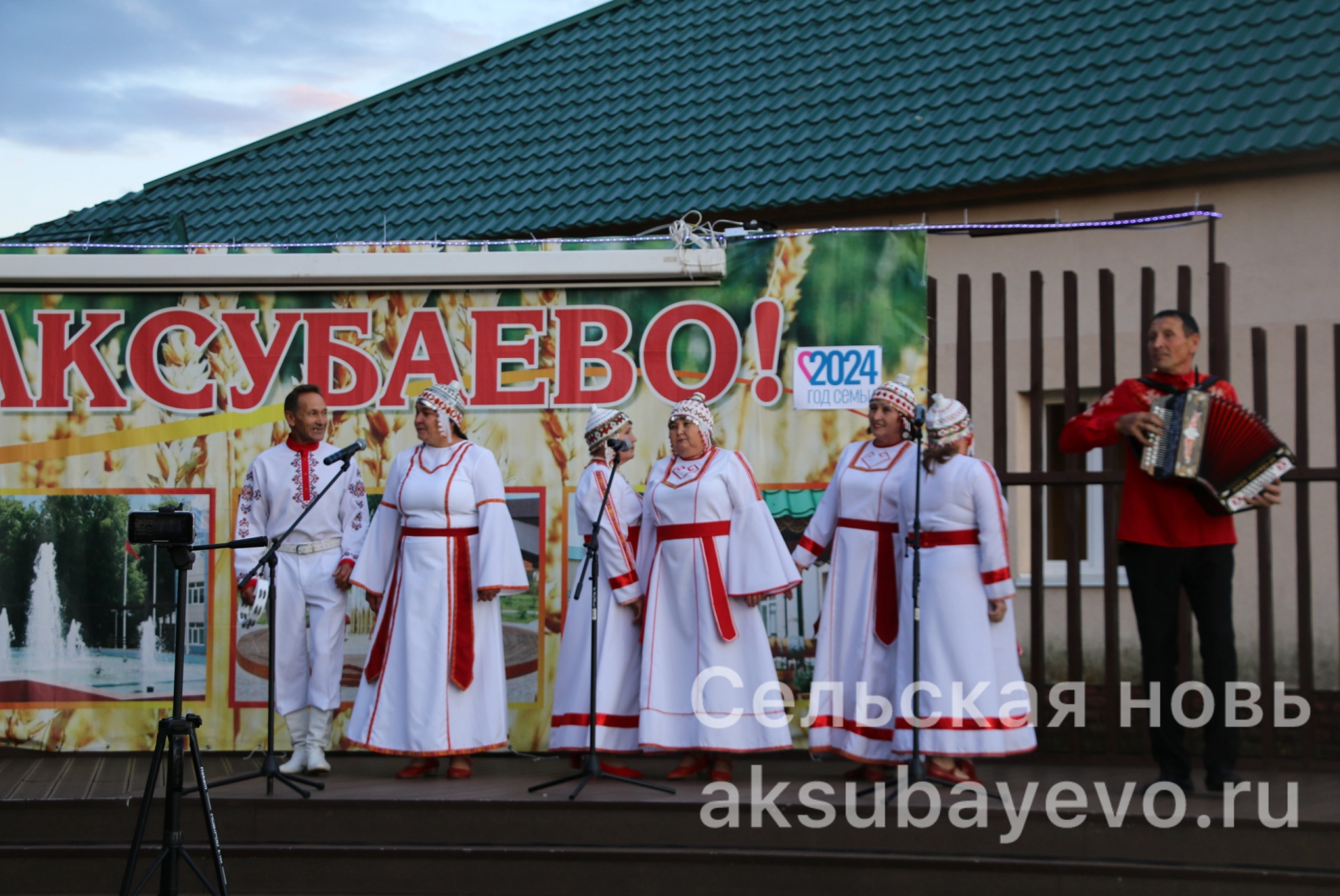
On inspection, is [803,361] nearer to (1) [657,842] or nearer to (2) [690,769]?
(2) [690,769]

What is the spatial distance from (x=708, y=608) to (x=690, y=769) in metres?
0.80

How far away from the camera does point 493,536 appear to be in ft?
23.7

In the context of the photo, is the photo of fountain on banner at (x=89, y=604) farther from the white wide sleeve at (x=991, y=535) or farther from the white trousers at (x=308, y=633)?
the white wide sleeve at (x=991, y=535)

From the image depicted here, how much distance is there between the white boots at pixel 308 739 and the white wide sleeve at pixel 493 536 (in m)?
1.09

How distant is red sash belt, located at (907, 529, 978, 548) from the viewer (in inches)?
269

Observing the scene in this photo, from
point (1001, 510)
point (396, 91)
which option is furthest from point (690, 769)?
A: point (396, 91)

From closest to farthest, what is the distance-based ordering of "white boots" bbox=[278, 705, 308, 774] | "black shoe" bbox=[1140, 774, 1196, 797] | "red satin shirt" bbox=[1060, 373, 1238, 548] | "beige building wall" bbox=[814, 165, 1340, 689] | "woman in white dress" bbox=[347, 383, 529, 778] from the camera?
1. "red satin shirt" bbox=[1060, 373, 1238, 548]
2. "black shoe" bbox=[1140, 774, 1196, 797]
3. "woman in white dress" bbox=[347, 383, 529, 778]
4. "white boots" bbox=[278, 705, 308, 774]
5. "beige building wall" bbox=[814, 165, 1340, 689]

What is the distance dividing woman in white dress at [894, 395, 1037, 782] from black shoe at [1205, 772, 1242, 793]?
0.78 m

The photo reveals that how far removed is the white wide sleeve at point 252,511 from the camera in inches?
297

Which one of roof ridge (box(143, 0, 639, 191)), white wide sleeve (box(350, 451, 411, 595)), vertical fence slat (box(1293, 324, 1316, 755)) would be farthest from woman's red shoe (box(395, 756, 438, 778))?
roof ridge (box(143, 0, 639, 191))

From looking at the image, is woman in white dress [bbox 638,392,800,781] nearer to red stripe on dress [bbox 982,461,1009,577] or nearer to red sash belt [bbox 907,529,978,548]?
red sash belt [bbox 907,529,978,548]

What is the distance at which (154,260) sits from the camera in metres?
8.26

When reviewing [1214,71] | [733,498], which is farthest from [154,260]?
[1214,71]

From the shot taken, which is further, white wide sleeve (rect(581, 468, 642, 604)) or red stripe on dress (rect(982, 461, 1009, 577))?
white wide sleeve (rect(581, 468, 642, 604))
